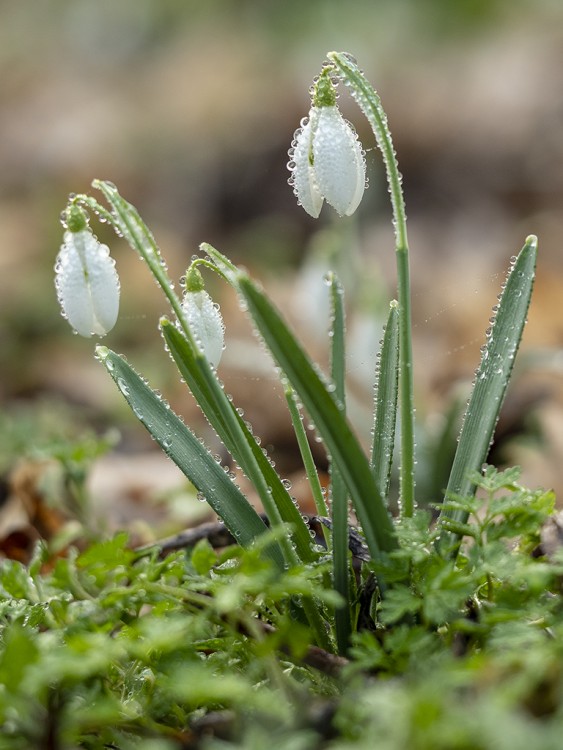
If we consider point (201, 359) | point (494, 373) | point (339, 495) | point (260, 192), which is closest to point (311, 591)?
point (339, 495)

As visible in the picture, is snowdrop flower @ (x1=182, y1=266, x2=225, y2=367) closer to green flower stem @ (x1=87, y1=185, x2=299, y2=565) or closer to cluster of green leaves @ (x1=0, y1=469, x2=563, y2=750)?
green flower stem @ (x1=87, y1=185, x2=299, y2=565)

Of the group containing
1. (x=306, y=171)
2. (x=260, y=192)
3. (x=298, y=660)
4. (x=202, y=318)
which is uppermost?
(x=260, y=192)

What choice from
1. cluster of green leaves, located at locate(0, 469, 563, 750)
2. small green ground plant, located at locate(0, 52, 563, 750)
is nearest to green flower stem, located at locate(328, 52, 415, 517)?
small green ground plant, located at locate(0, 52, 563, 750)

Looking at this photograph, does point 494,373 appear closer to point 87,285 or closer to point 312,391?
point 312,391

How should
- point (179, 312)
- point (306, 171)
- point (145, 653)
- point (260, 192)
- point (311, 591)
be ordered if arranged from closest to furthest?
point (311, 591) → point (145, 653) → point (179, 312) → point (306, 171) → point (260, 192)

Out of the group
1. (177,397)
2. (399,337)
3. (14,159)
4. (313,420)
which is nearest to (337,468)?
(313,420)

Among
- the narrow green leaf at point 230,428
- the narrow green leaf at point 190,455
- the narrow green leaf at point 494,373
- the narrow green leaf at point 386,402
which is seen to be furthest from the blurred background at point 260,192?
the narrow green leaf at point 494,373
